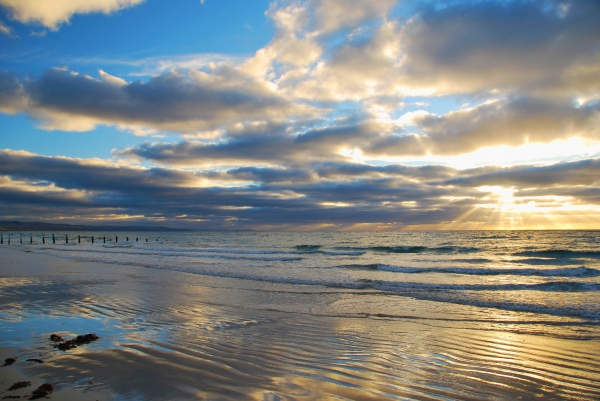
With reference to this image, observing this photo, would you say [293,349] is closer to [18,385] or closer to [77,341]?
[77,341]

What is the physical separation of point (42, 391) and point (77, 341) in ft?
7.31

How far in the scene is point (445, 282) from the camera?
16.5 metres

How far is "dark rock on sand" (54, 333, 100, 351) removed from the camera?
5969 mm

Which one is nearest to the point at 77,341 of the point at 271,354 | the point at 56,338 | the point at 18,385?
the point at 56,338

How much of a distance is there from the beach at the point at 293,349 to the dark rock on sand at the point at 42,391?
0.31ft

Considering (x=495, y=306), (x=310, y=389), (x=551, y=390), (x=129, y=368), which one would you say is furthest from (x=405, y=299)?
(x=129, y=368)

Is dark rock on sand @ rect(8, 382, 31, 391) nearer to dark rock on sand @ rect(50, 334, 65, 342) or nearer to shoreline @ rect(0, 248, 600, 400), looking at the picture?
shoreline @ rect(0, 248, 600, 400)

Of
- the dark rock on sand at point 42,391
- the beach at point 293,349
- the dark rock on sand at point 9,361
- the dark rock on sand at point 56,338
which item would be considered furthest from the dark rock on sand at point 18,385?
the dark rock on sand at point 56,338

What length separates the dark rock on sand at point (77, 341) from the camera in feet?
19.6

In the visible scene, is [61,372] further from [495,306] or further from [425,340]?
[495,306]

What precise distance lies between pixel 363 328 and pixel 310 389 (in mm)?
3877

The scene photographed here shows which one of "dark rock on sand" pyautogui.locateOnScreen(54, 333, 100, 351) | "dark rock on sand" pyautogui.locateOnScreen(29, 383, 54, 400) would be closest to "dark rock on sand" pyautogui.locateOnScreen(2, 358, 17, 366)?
"dark rock on sand" pyautogui.locateOnScreen(54, 333, 100, 351)

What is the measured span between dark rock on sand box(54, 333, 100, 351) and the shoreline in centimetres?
17

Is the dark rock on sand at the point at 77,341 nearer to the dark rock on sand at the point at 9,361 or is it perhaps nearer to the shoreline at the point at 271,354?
the shoreline at the point at 271,354
